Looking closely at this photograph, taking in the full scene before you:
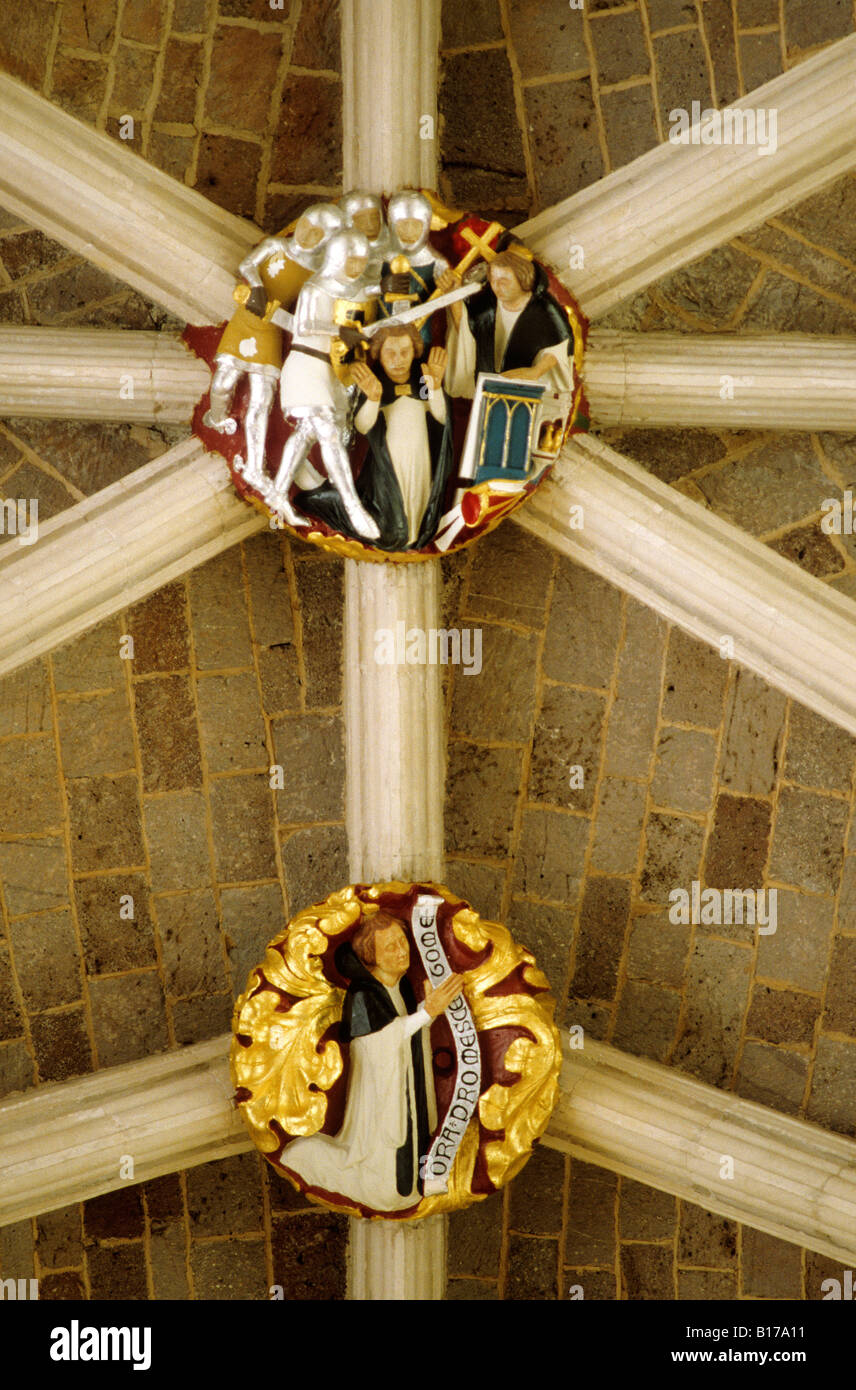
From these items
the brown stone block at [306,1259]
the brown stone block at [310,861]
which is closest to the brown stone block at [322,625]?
the brown stone block at [310,861]

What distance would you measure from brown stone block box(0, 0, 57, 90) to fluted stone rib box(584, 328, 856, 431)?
2.07m

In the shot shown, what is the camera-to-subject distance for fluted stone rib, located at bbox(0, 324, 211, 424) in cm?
582

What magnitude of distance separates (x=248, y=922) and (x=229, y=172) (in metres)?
2.64

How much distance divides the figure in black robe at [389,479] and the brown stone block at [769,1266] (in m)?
2.86

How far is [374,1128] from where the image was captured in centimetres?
560

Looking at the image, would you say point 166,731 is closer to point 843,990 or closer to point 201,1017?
point 201,1017

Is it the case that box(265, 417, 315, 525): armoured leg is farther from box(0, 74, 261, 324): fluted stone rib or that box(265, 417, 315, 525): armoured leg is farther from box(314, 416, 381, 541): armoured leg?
box(0, 74, 261, 324): fluted stone rib

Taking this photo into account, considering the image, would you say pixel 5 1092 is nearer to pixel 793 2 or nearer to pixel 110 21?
pixel 110 21

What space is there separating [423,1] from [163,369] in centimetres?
147

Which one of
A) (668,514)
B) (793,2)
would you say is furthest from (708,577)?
(793,2)

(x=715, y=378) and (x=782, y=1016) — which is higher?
(x=715, y=378)

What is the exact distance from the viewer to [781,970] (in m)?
6.30

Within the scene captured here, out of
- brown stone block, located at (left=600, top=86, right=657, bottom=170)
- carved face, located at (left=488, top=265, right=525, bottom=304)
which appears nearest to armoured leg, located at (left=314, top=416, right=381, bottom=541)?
carved face, located at (left=488, top=265, right=525, bottom=304)

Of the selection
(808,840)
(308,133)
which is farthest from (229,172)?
(808,840)
